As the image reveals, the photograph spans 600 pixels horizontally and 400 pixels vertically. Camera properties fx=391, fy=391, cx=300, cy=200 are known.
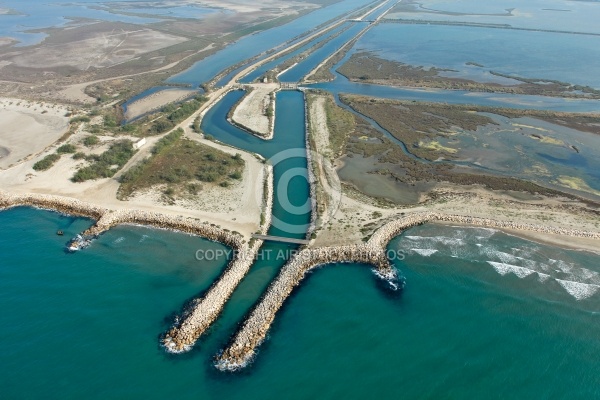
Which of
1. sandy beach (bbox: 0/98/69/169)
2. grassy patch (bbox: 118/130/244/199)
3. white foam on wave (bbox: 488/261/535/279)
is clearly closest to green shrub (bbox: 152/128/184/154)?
grassy patch (bbox: 118/130/244/199)

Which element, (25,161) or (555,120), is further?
(555,120)

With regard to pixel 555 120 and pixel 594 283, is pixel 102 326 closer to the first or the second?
pixel 594 283

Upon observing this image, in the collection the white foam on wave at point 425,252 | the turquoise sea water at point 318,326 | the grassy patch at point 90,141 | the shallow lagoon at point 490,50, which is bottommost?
the turquoise sea water at point 318,326

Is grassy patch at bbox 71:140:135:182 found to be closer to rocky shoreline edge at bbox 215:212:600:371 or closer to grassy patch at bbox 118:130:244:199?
grassy patch at bbox 118:130:244:199

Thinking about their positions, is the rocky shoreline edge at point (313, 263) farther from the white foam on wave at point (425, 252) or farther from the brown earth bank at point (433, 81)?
the brown earth bank at point (433, 81)

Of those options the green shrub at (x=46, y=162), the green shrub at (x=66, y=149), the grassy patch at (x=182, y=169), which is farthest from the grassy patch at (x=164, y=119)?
the green shrub at (x=46, y=162)

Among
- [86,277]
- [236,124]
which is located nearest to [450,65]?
[236,124]
